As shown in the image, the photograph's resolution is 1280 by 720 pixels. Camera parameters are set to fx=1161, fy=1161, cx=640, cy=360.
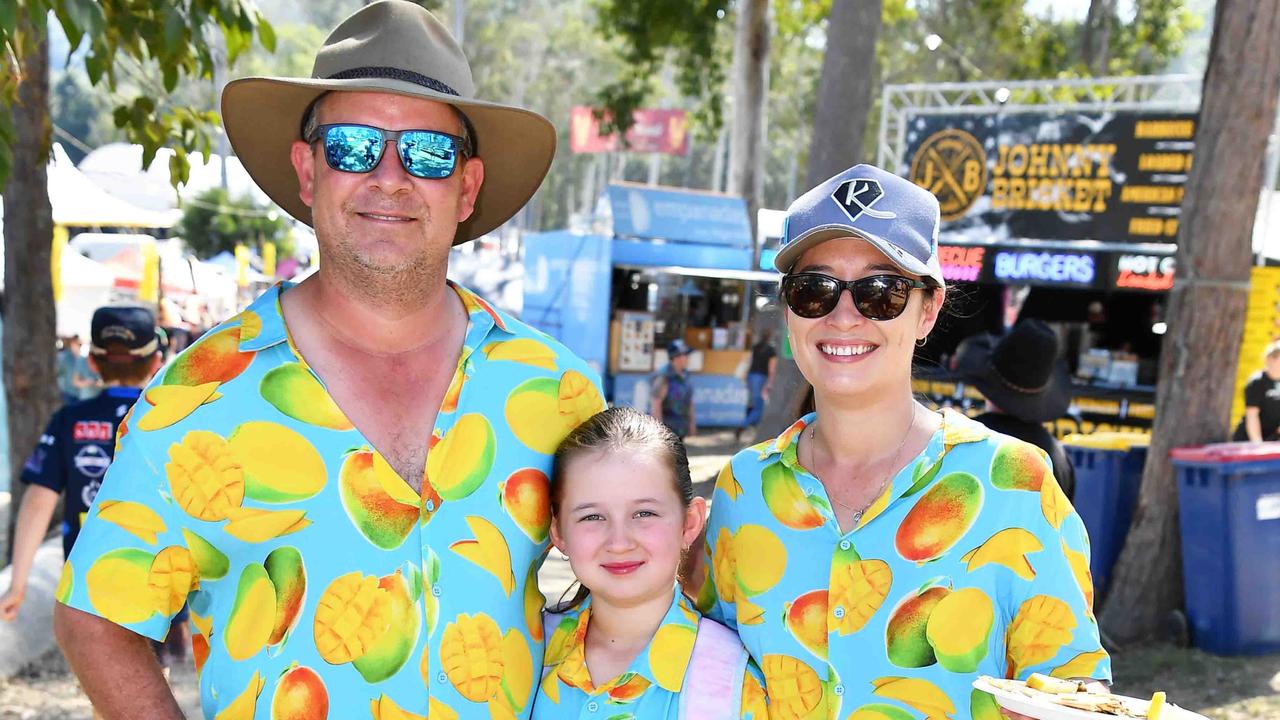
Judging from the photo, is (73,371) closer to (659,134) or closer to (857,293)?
(857,293)

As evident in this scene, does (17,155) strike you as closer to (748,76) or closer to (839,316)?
(839,316)

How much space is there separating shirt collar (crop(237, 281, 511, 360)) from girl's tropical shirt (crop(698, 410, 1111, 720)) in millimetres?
798

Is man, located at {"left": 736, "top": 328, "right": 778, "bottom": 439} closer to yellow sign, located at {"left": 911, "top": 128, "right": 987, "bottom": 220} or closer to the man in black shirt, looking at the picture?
yellow sign, located at {"left": 911, "top": 128, "right": 987, "bottom": 220}

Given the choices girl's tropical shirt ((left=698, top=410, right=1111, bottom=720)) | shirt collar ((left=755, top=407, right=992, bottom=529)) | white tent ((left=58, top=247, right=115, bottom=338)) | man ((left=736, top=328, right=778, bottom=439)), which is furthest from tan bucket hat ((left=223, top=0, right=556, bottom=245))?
white tent ((left=58, top=247, right=115, bottom=338))

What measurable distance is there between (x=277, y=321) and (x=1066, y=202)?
11.8 meters

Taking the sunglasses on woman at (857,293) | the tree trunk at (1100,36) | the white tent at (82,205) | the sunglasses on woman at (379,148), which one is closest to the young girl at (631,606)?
the sunglasses on woman at (857,293)

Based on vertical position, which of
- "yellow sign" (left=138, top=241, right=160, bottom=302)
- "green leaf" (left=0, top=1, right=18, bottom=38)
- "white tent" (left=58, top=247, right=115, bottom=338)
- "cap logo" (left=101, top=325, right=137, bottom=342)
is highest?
"green leaf" (left=0, top=1, right=18, bottom=38)

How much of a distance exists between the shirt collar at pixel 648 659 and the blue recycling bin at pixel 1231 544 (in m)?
4.87

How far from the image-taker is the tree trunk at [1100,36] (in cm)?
2384

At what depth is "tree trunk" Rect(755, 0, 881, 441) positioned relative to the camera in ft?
34.6

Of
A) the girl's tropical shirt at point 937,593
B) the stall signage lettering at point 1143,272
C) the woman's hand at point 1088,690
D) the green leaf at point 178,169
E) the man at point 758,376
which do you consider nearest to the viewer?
the woman's hand at point 1088,690

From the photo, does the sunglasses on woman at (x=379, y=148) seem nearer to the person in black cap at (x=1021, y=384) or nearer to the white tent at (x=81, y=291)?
the person in black cap at (x=1021, y=384)

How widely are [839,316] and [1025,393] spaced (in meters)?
3.07

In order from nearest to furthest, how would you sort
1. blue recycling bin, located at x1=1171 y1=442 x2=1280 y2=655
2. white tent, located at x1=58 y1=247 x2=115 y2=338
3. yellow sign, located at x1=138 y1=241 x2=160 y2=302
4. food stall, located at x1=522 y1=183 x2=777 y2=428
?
blue recycling bin, located at x1=1171 y1=442 x2=1280 y2=655
yellow sign, located at x1=138 y1=241 x2=160 y2=302
food stall, located at x1=522 y1=183 x2=777 y2=428
white tent, located at x1=58 y1=247 x2=115 y2=338
